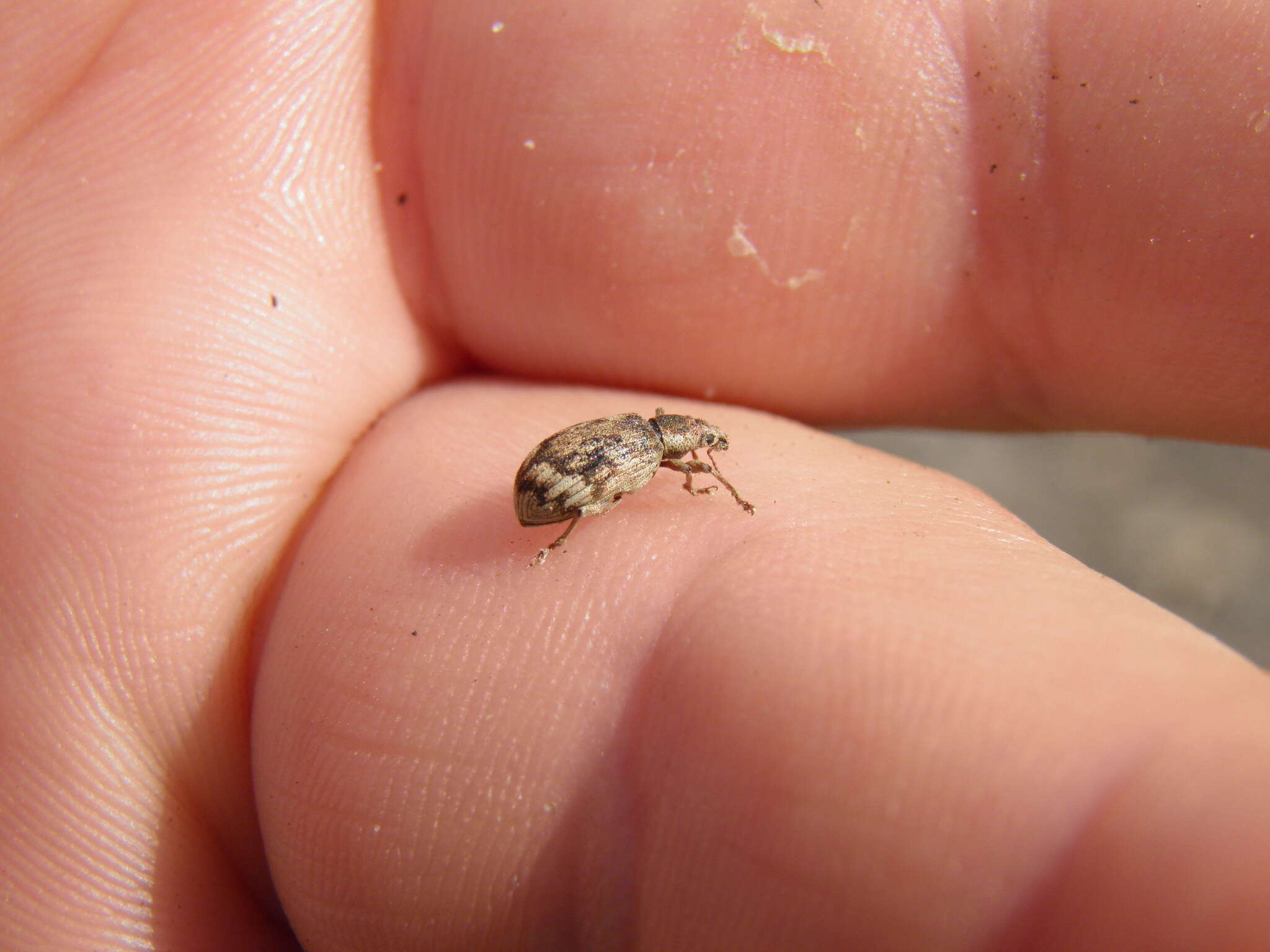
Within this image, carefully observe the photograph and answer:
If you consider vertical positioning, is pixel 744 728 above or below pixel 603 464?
below

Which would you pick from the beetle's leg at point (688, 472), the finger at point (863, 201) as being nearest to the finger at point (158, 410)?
the finger at point (863, 201)

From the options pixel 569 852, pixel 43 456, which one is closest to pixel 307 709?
pixel 569 852

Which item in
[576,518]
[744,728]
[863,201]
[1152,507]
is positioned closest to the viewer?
[744,728]

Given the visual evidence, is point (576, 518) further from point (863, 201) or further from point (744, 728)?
point (863, 201)

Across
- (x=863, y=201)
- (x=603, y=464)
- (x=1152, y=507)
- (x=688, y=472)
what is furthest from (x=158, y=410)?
(x=1152, y=507)

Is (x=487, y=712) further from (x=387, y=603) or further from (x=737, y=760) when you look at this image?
(x=737, y=760)

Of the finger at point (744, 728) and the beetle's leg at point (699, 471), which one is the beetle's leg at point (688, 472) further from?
→ the finger at point (744, 728)
